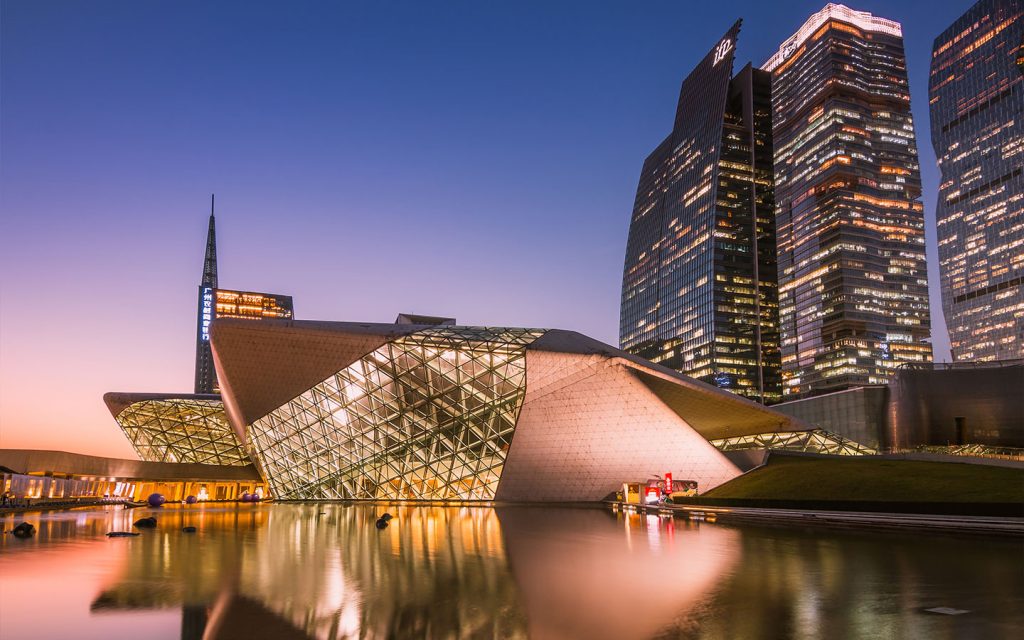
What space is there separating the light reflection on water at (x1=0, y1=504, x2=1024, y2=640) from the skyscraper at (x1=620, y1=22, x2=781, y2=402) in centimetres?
16173

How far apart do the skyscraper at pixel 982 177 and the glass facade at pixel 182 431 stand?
6586 inches

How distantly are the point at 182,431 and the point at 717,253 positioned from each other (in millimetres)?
135881

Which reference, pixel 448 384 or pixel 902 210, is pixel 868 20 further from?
pixel 448 384

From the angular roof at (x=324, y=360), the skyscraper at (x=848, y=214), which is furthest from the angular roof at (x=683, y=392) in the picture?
the skyscraper at (x=848, y=214)

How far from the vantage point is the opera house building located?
4628 cm

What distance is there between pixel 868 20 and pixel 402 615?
230807 mm

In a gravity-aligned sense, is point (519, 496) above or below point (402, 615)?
below

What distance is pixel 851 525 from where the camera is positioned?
27156 millimetres

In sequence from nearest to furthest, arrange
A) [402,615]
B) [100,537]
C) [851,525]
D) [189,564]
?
[402,615]
[189,564]
[100,537]
[851,525]

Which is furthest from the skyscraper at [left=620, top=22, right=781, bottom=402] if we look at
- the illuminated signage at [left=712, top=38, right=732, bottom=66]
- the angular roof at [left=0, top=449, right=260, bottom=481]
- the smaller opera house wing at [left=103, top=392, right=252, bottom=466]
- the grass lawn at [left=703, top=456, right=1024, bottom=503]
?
the grass lawn at [left=703, top=456, right=1024, bottom=503]

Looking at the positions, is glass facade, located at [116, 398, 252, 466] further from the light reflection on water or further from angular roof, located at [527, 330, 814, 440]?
the light reflection on water

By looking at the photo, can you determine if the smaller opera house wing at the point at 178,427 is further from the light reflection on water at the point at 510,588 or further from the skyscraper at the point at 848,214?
the skyscraper at the point at 848,214

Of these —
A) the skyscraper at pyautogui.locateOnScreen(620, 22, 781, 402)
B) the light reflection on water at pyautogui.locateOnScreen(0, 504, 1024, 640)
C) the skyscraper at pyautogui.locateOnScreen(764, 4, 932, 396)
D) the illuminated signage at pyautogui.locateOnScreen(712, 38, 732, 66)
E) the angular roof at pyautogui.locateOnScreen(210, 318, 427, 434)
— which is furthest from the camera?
the illuminated signage at pyautogui.locateOnScreen(712, 38, 732, 66)

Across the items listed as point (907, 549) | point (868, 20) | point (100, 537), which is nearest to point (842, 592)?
point (907, 549)
